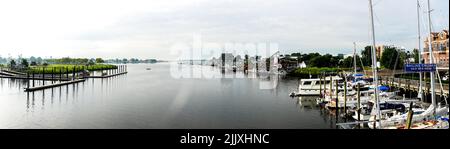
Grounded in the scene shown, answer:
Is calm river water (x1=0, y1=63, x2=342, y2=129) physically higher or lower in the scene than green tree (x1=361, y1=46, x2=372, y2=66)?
lower

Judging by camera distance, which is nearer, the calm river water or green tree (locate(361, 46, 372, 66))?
the calm river water

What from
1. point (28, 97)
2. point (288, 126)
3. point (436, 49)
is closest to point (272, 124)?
point (288, 126)

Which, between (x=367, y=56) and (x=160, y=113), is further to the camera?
(x=367, y=56)

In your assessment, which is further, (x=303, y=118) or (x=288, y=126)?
(x=303, y=118)

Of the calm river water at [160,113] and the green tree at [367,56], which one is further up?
the green tree at [367,56]

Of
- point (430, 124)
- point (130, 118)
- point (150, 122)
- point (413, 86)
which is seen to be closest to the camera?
point (430, 124)

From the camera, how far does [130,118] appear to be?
2595 cm

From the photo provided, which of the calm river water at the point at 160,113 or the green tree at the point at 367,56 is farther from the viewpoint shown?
the green tree at the point at 367,56

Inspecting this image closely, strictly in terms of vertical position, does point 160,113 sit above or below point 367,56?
below
